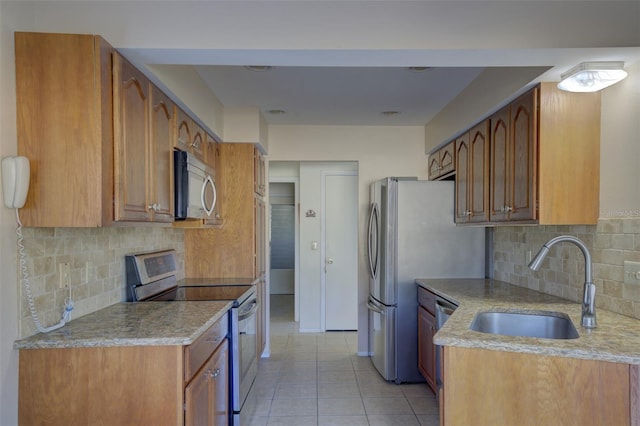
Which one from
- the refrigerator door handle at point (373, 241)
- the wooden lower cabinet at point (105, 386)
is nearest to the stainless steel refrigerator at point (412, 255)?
the refrigerator door handle at point (373, 241)

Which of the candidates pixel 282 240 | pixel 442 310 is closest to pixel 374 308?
pixel 442 310

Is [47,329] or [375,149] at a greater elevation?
[375,149]

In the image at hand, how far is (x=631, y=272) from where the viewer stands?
5.97ft

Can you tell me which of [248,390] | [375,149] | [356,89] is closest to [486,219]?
[356,89]

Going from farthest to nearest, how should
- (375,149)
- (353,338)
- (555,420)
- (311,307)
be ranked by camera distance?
(311,307)
(353,338)
(375,149)
(555,420)

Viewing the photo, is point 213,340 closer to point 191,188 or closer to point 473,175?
point 191,188

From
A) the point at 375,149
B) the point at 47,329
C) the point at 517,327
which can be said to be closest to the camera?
the point at 47,329

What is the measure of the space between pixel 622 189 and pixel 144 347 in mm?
2281

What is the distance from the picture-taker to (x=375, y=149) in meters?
4.07

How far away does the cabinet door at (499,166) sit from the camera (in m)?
2.42

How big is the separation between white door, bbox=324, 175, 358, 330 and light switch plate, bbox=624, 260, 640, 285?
3233 millimetres

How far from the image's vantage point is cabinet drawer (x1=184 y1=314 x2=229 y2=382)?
5.25 ft

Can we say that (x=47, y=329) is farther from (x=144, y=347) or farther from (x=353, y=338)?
(x=353, y=338)

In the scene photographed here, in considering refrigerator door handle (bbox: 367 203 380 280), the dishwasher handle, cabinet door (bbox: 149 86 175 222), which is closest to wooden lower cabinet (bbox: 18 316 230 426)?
cabinet door (bbox: 149 86 175 222)
